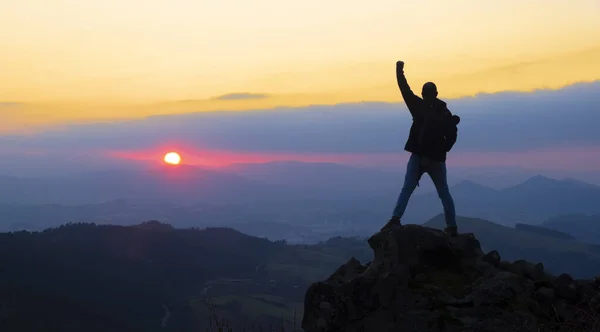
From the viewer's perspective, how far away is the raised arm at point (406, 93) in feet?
44.3

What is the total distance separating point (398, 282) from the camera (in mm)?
11875

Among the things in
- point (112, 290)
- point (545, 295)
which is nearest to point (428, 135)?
point (545, 295)

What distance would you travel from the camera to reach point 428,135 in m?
13.4

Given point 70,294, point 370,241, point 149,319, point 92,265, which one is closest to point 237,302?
point 149,319

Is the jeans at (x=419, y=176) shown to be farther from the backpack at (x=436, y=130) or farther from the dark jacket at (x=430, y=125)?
the backpack at (x=436, y=130)

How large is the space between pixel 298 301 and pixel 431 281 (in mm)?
159804

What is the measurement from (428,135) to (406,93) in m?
1.18

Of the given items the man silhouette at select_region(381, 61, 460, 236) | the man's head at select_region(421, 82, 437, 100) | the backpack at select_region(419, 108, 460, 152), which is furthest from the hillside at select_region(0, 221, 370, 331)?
the man's head at select_region(421, 82, 437, 100)

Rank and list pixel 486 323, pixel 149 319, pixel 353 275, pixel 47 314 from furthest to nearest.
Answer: pixel 149 319 < pixel 47 314 < pixel 353 275 < pixel 486 323

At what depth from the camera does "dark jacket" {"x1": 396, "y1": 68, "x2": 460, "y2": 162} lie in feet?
44.0

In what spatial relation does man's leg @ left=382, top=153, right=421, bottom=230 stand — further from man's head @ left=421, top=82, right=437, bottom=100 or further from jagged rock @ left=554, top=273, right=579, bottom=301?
jagged rock @ left=554, top=273, right=579, bottom=301

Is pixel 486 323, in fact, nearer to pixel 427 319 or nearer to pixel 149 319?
pixel 427 319

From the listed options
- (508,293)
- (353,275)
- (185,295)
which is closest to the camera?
(508,293)

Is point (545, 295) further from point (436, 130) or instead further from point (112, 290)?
point (112, 290)
